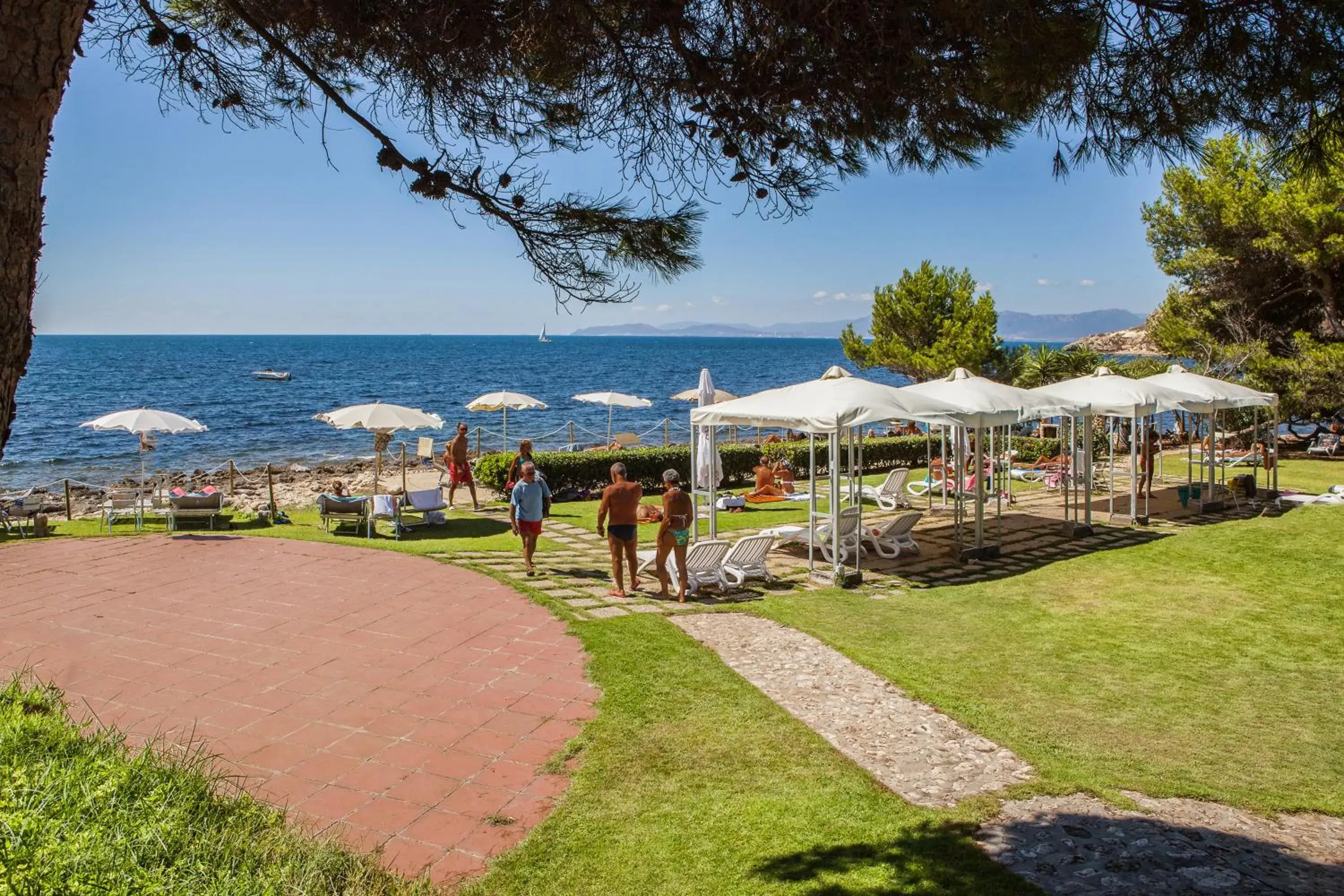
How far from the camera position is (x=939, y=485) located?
17.3 meters

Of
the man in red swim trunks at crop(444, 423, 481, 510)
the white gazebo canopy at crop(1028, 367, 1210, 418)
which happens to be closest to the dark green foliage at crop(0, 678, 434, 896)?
the man in red swim trunks at crop(444, 423, 481, 510)

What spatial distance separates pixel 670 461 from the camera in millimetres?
18125

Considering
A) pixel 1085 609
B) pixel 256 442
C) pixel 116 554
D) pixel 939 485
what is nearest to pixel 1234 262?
pixel 939 485

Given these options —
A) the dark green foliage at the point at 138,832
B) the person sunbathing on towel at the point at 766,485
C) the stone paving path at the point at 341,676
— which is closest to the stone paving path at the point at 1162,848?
the stone paving path at the point at 341,676

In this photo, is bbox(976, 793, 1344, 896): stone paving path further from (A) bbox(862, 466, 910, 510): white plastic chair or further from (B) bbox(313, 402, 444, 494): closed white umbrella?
(B) bbox(313, 402, 444, 494): closed white umbrella

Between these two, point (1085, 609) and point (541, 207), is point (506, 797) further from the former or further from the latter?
point (1085, 609)

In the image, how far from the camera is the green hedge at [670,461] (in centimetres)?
1719

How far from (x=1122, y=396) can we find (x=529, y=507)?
968 centimetres

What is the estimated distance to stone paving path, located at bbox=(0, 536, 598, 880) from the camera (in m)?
4.86

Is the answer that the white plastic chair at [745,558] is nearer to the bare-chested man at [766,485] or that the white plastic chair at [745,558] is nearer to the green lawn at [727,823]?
the green lawn at [727,823]

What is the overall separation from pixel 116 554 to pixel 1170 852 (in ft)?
40.2

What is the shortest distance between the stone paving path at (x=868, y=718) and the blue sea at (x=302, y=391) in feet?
33.8

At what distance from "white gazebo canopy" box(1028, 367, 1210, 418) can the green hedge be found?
3.08m

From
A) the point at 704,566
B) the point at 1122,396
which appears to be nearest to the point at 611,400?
the point at 1122,396
